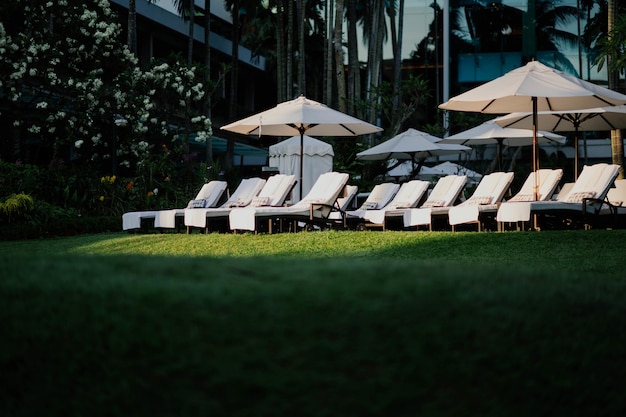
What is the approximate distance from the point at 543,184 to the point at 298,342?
12.2 m

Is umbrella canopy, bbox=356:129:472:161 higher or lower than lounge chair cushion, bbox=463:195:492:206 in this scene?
higher

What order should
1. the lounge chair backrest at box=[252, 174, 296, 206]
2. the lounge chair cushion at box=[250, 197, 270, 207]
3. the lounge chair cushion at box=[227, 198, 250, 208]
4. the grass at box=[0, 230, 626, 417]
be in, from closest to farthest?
the grass at box=[0, 230, 626, 417] → the lounge chair backrest at box=[252, 174, 296, 206] → the lounge chair cushion at box=[250, 197, 270, 207] → the lounge chair cushion at box=[227, 198, 250, 208]

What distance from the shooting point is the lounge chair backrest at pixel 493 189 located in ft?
44.4

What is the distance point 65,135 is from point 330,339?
67.3 feet

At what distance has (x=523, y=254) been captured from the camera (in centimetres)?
936

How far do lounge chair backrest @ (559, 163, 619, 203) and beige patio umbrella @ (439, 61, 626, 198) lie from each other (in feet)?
2.08

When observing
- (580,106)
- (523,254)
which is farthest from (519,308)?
(580,106)

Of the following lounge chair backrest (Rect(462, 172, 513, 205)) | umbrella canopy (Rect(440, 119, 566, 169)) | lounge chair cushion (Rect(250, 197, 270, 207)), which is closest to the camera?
lounge chair backrest (Rect(462, 172, 513, 205))

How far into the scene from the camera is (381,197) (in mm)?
16062

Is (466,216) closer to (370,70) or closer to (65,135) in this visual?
(65,135)

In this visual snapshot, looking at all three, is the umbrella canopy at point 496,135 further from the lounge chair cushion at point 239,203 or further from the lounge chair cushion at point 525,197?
the lounge chair cushion at point 239,203

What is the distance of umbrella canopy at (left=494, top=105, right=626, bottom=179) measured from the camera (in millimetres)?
14891

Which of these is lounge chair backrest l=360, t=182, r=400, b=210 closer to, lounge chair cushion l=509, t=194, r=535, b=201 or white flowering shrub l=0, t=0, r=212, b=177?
lounge chair cushion l=509, t=194, r=535, b=201

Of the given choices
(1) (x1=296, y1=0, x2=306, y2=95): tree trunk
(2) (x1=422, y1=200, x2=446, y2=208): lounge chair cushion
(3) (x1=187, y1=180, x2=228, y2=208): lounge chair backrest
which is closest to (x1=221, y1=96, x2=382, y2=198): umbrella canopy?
(3) (x1=187, y1=180, x2=228, y2=208): lounge chair backrest
